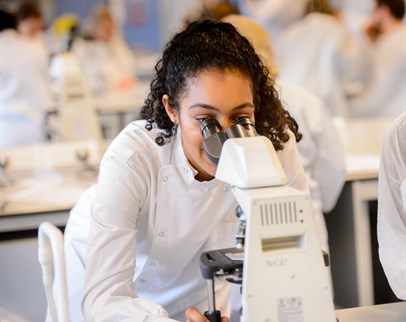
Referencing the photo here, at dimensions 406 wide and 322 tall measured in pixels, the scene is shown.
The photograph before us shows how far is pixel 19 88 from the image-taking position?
421 centimetres

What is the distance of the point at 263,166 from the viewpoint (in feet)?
3.61

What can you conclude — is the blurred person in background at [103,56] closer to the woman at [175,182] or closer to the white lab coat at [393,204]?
the woman at [175,182]

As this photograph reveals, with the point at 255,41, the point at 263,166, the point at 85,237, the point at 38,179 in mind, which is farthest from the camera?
the point at 38,179

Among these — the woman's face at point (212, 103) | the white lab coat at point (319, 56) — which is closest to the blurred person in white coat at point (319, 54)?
the white lab coat at point (319, 56)

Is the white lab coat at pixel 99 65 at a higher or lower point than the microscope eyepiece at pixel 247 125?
higher

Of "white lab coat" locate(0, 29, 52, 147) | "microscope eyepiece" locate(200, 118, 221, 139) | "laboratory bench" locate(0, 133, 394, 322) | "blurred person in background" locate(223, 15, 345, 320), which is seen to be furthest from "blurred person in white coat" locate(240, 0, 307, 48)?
"microscope eyepiece" locate(200, 118, 221, 139)

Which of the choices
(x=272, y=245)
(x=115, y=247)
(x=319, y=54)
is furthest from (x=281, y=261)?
(x=319, y=54)

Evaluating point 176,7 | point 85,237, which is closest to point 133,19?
point 176,7

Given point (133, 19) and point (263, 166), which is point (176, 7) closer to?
point (133, 19)

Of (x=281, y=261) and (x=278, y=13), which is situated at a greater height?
(x=278, y=13)

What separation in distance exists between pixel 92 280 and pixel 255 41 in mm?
1354

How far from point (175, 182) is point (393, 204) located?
0.47 meters

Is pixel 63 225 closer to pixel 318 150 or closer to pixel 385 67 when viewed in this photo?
pixel 318 150

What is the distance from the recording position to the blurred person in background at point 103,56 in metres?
5.49
